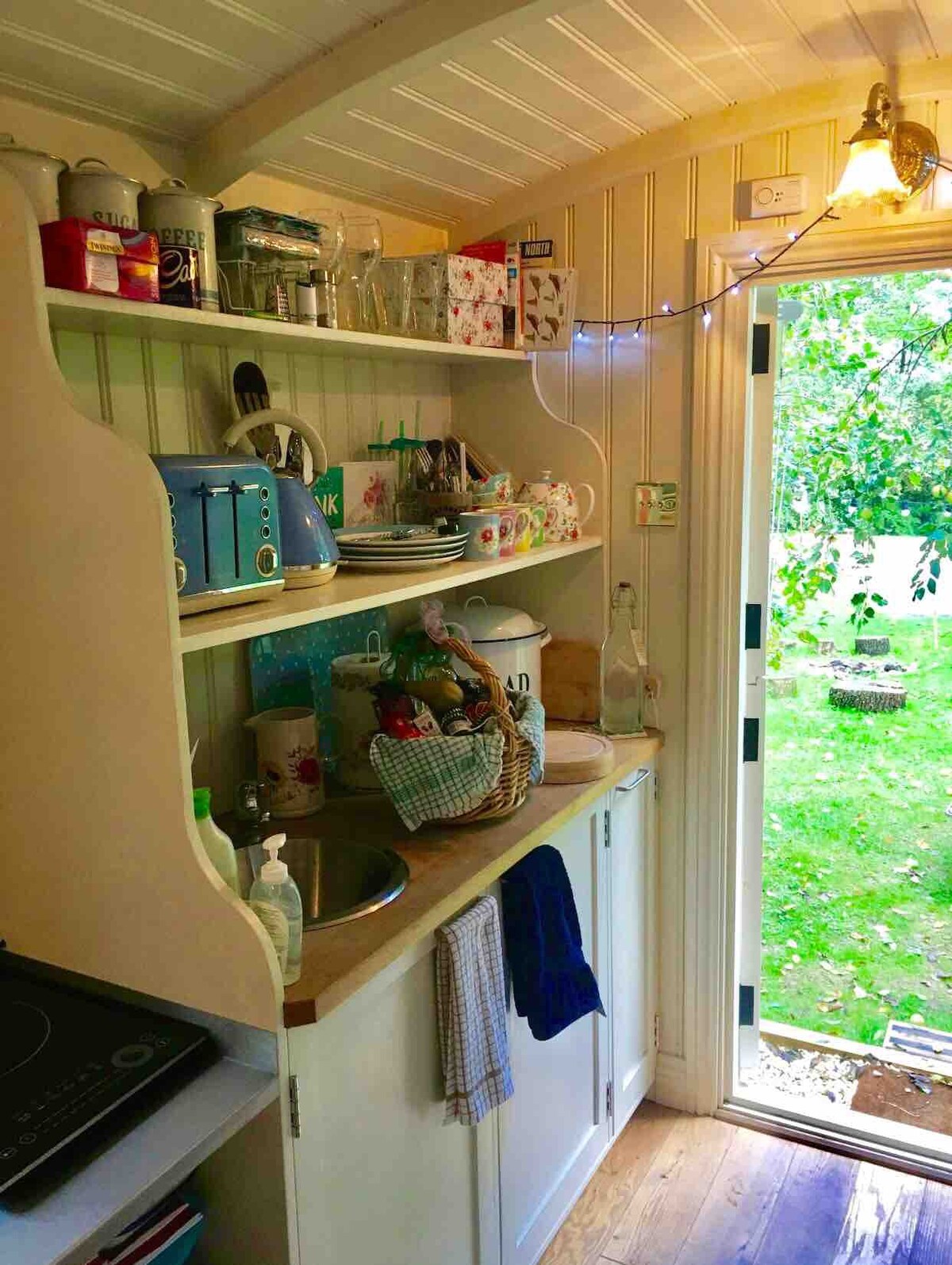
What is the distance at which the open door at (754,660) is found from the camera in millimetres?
2123

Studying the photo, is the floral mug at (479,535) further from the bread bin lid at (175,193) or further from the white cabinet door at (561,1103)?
the bread bin lid at (175,193)

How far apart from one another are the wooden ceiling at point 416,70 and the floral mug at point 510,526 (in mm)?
668

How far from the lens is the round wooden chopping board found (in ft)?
6.28

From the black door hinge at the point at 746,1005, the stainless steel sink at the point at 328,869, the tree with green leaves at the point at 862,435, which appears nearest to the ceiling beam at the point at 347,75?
the stainless steel sink at the point at 328,869

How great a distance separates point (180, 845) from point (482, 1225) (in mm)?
951

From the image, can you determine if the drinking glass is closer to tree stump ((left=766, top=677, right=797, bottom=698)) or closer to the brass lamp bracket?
the brass lamp bracket

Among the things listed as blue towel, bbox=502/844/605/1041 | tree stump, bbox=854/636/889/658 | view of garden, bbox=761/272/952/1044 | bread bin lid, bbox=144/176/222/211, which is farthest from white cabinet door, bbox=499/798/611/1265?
tree stump, bbox=854/636/889/658

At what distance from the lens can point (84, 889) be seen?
4.16 ft

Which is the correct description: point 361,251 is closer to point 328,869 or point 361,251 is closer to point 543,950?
point 328,869

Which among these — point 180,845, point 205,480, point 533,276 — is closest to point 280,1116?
point 180,845

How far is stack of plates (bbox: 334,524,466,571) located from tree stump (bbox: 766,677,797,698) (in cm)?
308

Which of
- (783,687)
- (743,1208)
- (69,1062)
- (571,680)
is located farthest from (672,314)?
(783,687)

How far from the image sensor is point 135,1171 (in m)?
1.02

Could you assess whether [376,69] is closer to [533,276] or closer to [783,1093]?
[533,276]
